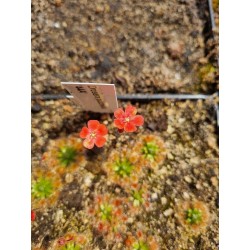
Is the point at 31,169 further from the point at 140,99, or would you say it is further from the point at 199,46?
the point at 199,46

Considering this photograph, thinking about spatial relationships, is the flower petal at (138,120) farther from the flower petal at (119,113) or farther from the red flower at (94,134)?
the red flower at (94,134)

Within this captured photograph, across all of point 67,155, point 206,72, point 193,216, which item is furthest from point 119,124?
point 206,72

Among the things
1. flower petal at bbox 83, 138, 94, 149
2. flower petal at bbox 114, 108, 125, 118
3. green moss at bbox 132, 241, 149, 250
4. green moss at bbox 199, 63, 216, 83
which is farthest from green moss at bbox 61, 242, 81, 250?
green moss at bbox 199, 63, 216, 83

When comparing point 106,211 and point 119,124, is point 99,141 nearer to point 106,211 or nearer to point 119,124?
point 119,124

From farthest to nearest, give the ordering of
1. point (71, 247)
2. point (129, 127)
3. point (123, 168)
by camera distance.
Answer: point (123, 168), point (129, 127), point (71, 247)

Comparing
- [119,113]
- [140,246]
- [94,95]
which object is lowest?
[140,246]

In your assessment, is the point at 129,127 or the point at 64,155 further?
the point at 64,155

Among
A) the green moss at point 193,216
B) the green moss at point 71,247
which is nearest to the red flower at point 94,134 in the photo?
the green moss at point 71,247
